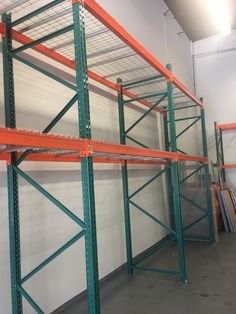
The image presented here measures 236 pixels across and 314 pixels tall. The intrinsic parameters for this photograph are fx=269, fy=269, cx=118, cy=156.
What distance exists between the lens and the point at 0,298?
6.47ft

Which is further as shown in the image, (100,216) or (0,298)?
(100,216)

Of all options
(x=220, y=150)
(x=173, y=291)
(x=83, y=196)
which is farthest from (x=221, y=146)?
(x=83, y=196)

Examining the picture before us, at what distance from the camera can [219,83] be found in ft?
23.1

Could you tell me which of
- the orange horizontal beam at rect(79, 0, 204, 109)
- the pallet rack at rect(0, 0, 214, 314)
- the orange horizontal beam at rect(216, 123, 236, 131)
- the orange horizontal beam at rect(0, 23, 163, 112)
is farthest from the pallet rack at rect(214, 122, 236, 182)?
the orange horizontal beam at rect(79, 0, 204, 109)

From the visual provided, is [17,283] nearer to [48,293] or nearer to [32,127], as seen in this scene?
[48,293]

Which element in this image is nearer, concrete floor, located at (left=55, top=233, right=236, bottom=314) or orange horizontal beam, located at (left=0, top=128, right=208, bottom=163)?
orange horizontal beam, located at (left=0, top=128, right=208, bottom=163)

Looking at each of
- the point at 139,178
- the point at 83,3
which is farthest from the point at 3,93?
the point at 139,178

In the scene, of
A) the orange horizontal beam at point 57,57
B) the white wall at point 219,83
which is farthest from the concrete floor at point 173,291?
the white wall at point 219,83

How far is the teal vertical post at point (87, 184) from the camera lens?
5.19 ft

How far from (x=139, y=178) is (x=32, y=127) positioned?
2.32 m

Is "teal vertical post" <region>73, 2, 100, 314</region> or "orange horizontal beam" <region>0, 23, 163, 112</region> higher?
"orange horizontal beam" <region>0, 23, 163, 112</region>

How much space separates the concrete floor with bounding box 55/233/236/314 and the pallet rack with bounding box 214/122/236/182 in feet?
9.35

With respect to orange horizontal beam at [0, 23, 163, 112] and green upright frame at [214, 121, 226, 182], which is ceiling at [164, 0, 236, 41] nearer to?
green upright frame at [214, 121, 226, 182]

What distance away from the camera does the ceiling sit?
18.7 feet
